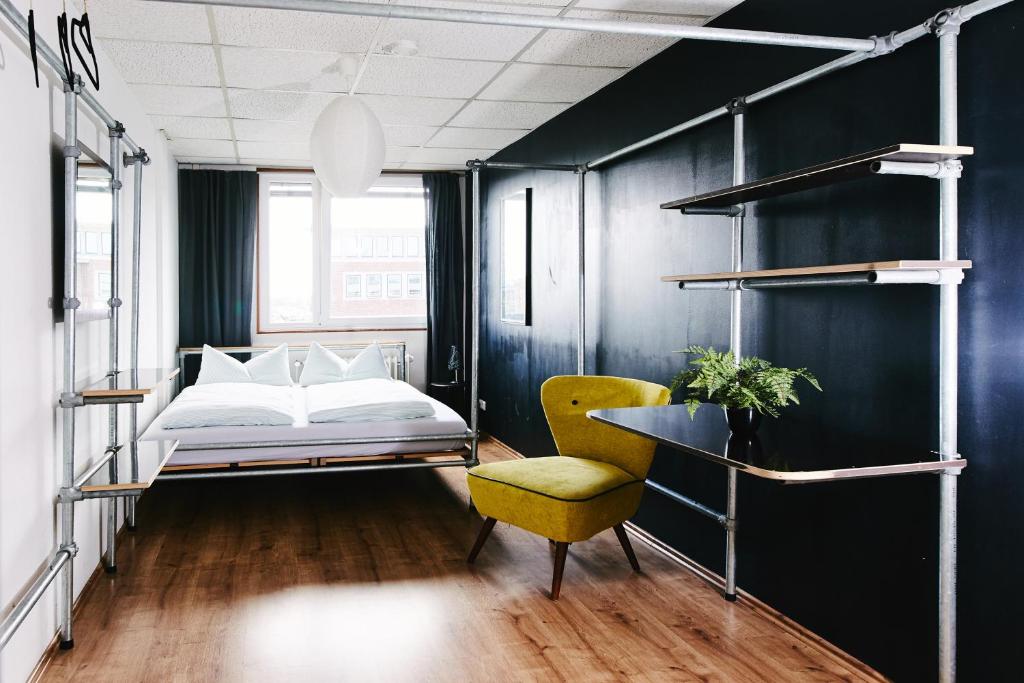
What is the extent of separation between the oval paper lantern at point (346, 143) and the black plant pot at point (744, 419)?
2272 millimetres

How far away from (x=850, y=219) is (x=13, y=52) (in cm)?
258

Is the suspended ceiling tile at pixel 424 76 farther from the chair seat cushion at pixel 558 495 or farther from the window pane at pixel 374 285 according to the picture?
the window pane at pixel 374 285

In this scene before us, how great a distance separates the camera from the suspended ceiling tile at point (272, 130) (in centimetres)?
554

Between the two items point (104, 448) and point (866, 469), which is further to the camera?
point (104, 448)

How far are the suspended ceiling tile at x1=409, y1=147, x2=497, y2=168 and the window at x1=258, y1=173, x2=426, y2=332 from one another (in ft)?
1.95

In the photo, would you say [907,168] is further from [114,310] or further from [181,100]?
[181,100]

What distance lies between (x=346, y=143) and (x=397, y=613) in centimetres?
215

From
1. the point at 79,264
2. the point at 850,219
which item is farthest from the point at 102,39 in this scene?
the point at 850,219

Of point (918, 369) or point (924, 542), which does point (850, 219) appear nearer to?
point (918, 369)

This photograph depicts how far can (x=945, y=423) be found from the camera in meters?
2.25

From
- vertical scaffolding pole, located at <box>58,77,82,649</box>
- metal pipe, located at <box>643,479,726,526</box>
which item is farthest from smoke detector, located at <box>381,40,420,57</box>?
metal pipe, located at <box>643,479,726,526</box>

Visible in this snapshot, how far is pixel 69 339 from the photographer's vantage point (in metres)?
2.82

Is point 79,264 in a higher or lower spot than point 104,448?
higher

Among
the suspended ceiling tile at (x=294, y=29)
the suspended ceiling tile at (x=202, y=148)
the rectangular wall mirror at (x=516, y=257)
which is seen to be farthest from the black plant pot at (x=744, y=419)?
the suspended ceiling tile at (x=202, y=148)
